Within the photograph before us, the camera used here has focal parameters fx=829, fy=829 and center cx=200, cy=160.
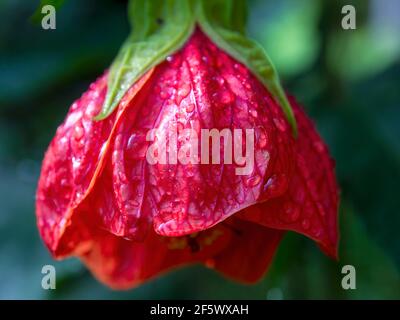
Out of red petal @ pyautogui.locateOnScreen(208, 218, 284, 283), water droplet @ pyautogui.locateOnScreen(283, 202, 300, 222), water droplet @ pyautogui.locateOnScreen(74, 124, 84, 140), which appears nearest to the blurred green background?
red petal @ pyautogui.locateOnScreen(208, 218, 284, 283)

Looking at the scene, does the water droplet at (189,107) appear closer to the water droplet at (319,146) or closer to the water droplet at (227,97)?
the water droplet at (227,97)

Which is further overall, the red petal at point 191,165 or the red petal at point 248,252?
the red petal at point 248,252

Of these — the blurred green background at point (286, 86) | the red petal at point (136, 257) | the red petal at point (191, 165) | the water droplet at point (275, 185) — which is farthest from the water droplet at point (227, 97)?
the blurred green background at point (286, 86)

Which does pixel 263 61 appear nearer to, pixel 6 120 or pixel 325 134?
pixel 325 134

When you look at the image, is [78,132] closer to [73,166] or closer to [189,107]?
[73,166]

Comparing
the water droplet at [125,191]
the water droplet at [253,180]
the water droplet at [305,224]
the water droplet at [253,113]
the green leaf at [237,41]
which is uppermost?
the green leaf at [237,41]

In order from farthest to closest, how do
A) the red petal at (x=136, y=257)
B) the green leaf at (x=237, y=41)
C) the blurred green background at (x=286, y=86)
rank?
the blurred green background at (x=286, y=86) < the red petal at (x=136, y=257) < the green leaf at (x=237, y=41)
